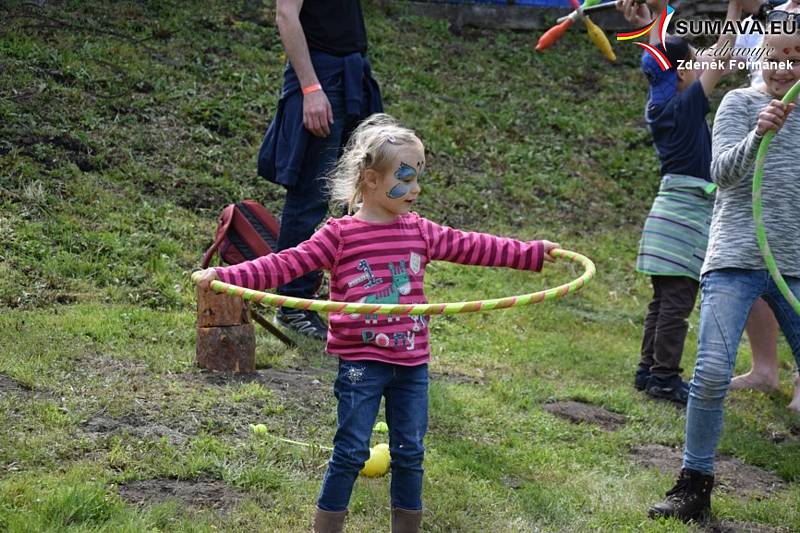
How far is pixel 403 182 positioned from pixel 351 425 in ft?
2.91

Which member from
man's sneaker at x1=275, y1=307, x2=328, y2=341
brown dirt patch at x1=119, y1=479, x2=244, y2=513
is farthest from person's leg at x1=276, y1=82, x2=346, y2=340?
brown dirt patch at x1=119, y1=479, x2=244, y2=513

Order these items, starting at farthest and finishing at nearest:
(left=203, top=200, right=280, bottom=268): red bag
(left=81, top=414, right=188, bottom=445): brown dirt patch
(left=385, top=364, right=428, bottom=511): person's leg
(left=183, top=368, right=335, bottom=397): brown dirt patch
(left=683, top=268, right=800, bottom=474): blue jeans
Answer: (left=203, top=200, right=280, bottom=268): red bag < (left=183, top=368, right=335, bottom=397): brown dirt patch < (left=81, top=414, right=188, bottom=445): brown dirt patch < (left=683, top=268, right=800, bottom=474): blue jeans < (left=385, top=364, right=428, bottom=511): person's leg

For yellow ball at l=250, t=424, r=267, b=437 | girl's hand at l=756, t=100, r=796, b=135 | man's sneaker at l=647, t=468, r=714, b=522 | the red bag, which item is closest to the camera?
girl's hand at l=756, t=100, r=796, b=135

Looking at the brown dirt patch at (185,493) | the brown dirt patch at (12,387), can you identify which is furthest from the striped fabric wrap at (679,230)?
the brown dirt patch at (12,387)

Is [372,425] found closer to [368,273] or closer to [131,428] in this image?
[368,273]

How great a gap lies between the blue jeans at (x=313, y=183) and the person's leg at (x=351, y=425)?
247 centimetres

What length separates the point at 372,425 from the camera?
366 cm

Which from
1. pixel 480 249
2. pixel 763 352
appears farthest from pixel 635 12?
pixel 480 249

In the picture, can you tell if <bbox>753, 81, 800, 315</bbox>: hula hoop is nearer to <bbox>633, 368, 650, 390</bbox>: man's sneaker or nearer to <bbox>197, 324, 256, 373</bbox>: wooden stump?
<bbox>633, 368, 650, 390</bbox>: man's sneaker

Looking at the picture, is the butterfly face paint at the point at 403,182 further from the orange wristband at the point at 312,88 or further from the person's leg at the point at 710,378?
the orange wristband at the point at 312,88

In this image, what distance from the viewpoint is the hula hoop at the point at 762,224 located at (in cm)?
403

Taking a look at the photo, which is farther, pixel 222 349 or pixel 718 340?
pixel 222 349

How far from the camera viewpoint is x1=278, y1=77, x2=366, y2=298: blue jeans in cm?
598

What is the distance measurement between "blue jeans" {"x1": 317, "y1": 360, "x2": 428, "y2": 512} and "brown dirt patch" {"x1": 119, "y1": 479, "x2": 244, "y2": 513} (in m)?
0.49
